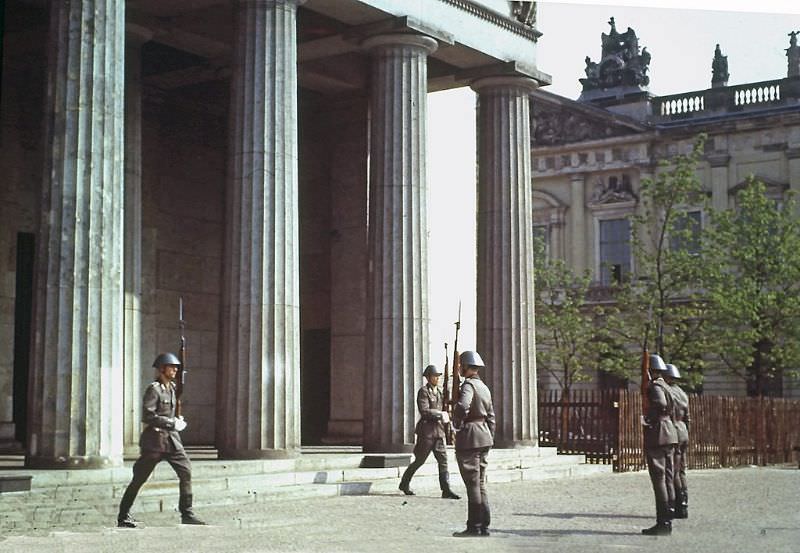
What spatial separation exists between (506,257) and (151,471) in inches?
491

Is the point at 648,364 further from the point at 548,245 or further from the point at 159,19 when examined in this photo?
the point at 548,245

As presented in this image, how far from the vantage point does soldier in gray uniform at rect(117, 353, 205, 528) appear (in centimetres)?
1394

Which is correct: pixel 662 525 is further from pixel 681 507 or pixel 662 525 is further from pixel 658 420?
pixel 681 507

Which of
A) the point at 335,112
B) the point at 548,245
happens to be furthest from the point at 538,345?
the point at 335,112

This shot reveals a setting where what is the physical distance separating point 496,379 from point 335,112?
6916mm

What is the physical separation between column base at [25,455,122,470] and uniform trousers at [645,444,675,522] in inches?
263

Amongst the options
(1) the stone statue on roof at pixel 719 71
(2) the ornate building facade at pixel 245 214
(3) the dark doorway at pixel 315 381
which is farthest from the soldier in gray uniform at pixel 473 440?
(1) the stone statue on roof at pixel 719 71

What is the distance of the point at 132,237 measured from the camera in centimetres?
2183

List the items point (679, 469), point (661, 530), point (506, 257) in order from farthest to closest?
point (506, 257) → point (679, 469) → point (661, 530)

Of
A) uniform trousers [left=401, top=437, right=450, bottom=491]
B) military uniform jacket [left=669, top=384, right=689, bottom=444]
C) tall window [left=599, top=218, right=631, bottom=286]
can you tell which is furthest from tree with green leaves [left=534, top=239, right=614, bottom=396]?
military uniform jacket [left=669, top=384, right=689, bottom=444]

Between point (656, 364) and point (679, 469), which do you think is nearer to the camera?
point (656, 364)

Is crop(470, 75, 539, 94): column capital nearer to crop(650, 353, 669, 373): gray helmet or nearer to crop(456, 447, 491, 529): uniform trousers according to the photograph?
crop(650, 353, 669, 373): gray helmet

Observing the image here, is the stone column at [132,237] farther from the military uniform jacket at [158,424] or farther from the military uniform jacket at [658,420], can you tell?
the military uniform jacket at [658,420]

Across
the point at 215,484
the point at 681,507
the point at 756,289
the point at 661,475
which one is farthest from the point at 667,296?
the point at 661,475
